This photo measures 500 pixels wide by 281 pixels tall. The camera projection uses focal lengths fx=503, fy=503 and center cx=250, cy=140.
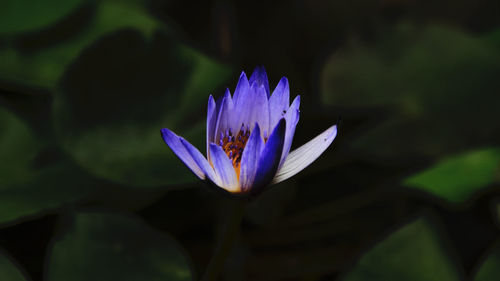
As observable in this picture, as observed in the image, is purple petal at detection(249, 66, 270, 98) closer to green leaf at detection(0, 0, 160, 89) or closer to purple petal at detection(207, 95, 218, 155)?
purple petal at detection(207, 95, 218, 155)

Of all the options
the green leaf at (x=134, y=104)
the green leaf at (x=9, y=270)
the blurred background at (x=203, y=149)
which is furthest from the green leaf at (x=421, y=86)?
the green leaf at (x=9, y=270)

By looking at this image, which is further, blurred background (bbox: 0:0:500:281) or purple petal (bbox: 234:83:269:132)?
blurred background (bbox: 0:0:500:281)

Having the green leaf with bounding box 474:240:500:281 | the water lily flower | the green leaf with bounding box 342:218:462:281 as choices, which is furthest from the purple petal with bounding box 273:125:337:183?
the green leaf with bounding box 474:240:500:281

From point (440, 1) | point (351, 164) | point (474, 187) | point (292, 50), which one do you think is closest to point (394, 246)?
point (474, 187)

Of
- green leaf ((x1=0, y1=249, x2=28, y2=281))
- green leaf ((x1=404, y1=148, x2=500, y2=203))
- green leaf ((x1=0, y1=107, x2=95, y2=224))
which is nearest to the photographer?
green leaf ((x1=0, y1=249, x2=28, y2=281))

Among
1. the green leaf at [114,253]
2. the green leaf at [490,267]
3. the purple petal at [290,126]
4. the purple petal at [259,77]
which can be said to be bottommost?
the green leaf at [490,267]

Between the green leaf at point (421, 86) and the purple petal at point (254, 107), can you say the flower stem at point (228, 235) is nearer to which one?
the purple petal at point (254, 107)

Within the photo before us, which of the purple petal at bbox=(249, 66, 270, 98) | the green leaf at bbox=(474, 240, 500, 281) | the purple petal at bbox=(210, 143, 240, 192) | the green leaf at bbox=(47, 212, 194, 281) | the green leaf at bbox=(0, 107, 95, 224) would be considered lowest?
the green leaf at bbox=(474, 240, 500, 281)
